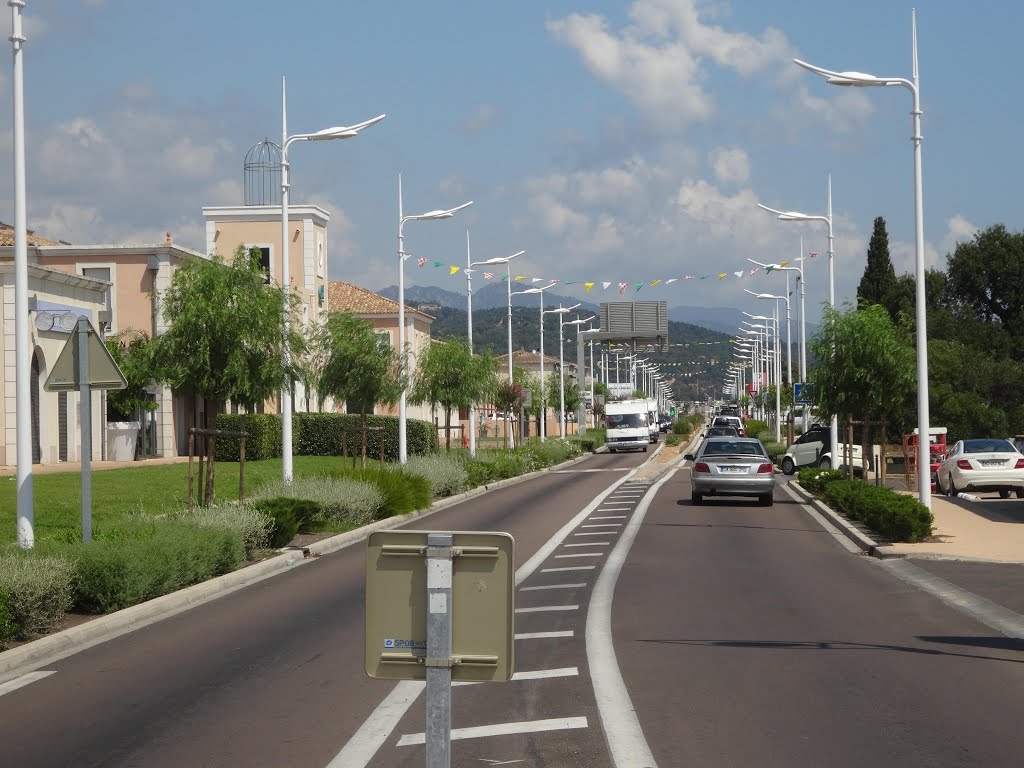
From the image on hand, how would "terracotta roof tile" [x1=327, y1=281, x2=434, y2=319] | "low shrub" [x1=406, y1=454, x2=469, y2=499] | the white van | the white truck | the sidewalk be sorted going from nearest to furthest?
the sidewalk, "low shrub" [x1=406, y1=454, x2=469, y2=499], the white truck, "terracotta roof tile" [x1=327, y1=281, x2=434, y2=319], the white van

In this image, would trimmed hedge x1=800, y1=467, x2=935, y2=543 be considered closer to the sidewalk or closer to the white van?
the sidewalk

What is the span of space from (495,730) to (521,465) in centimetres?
3929

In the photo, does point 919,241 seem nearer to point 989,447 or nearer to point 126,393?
point 989,447

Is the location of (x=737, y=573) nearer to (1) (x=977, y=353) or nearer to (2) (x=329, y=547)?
(2) (x=329, y=547)

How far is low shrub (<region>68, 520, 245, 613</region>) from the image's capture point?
505 inches

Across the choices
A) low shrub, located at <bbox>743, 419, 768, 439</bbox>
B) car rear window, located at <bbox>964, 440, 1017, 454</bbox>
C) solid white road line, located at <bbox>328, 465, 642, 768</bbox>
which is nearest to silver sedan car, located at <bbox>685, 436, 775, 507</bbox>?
car rear window, located at <bbox>964, 440, 1017, 454</bbox>

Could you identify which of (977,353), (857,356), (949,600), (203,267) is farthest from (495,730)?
(977,353)

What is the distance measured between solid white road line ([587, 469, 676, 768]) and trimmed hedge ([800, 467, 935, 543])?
5.99m

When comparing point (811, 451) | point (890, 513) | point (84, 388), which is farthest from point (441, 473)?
point (811, 451)

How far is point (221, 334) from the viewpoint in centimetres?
2195

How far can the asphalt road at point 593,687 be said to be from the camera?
24.0 feet

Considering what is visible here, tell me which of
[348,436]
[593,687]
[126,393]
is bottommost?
[593,687]

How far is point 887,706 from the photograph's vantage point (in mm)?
8414

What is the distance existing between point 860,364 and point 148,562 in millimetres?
20907
